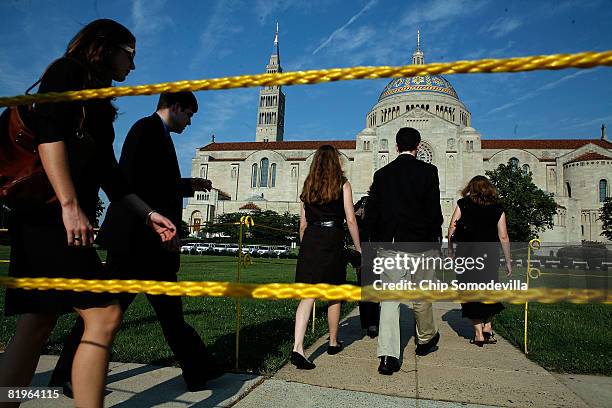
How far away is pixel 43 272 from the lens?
1.67 m

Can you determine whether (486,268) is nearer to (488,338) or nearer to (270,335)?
(488,338)

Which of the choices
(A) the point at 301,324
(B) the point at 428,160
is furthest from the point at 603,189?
(A) the point at 301,324

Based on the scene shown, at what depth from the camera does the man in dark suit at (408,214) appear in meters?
3.90

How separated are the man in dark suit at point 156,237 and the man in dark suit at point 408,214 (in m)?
1.81

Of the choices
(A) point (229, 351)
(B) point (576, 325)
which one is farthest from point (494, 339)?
(A) point (229, 351)

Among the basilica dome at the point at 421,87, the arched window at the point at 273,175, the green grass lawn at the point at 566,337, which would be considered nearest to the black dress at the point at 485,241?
the green grass lawn at the point at 566,337

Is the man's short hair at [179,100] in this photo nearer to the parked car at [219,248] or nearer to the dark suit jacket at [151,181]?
the dark suit jacket at [151,181]

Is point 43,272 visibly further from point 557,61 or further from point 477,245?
point 477,245

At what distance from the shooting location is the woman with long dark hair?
63.0 inches

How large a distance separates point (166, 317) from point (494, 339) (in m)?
4.15

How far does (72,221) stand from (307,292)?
103 cm

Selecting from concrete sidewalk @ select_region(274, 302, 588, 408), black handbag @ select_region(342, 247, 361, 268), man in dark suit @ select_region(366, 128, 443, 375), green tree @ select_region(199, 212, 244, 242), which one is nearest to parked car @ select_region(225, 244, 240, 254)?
green tree @ select_region(199, 212, 244, 242)

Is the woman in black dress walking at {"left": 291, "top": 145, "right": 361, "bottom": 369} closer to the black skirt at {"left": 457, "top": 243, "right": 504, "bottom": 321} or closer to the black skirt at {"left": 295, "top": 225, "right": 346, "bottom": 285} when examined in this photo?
the black skirt at {"left": 295, "top": 225, "right": 346, "bottom": 285}

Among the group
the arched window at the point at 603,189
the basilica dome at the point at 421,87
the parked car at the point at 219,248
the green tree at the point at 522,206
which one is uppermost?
the basilica dome at the point at 421,87
